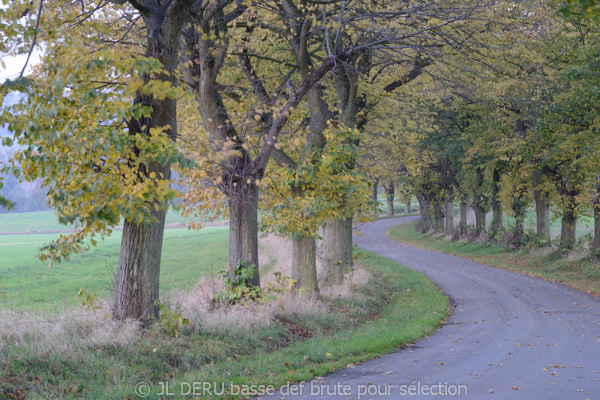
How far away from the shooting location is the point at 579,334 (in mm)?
10844

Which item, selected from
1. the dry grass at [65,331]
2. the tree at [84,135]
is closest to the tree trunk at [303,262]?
the dry grass at [65,331]

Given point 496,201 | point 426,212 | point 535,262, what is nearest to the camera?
point 535,262

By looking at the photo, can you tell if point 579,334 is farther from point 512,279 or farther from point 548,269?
point 548,269

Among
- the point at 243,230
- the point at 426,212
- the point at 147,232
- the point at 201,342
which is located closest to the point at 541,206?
the point at 426,212

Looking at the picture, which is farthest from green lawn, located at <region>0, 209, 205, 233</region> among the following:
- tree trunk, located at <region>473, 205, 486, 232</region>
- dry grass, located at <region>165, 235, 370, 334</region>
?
dry grass, located at <region>165, 235, 370, 334</region>

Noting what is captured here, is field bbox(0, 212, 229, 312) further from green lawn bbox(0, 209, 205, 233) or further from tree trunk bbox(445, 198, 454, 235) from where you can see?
green lawn bbox(0, 209, 205, 233)

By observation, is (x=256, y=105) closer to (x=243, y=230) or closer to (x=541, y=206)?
(x=243, y=230)

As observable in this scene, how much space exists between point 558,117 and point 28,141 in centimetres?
1545

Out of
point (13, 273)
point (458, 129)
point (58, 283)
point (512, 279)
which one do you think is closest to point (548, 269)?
point (512, 279)

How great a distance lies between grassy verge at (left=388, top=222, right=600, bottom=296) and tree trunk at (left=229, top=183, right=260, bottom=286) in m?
12.0

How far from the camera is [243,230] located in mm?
11797

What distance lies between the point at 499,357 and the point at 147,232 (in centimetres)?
649

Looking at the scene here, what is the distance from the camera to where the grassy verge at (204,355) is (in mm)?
6496

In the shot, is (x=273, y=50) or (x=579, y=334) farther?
(x=273, y=50)
